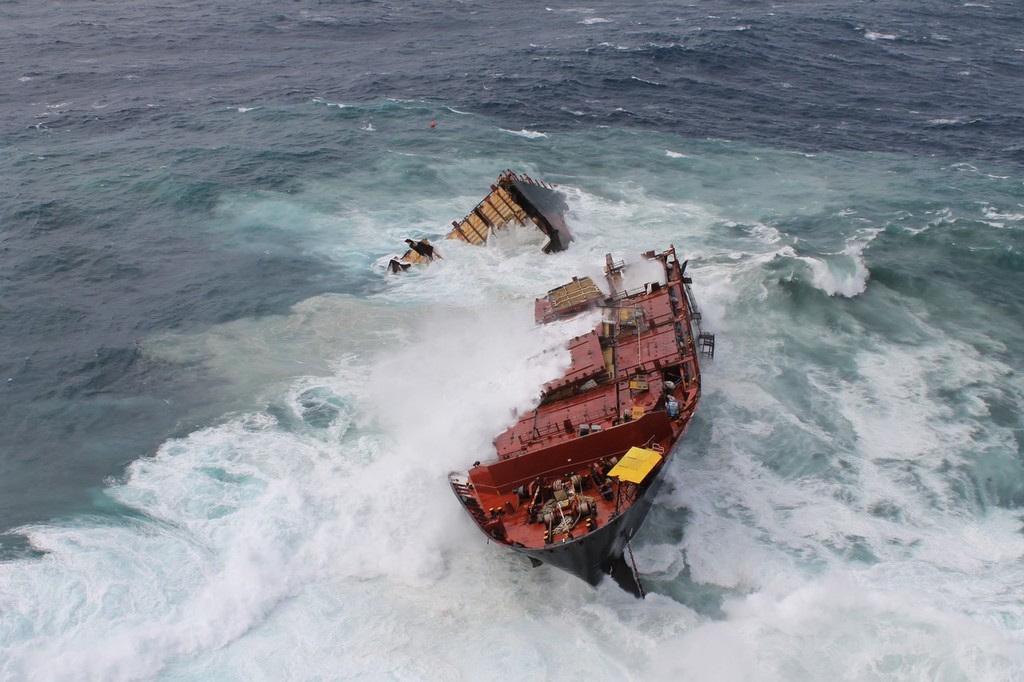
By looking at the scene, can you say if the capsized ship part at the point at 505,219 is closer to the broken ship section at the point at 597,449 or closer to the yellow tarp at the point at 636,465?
the broken ship section at the point at 597,449

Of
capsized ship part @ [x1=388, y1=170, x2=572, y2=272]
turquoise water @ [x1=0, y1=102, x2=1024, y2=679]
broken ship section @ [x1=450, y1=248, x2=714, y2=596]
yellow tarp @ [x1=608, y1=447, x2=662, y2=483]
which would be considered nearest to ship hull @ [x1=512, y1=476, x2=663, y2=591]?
broken ship section @ [x1=450, y1=248, x2=714, y2=596]

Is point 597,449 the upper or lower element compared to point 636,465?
lower

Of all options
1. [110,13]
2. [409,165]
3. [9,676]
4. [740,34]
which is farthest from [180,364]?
[110,13]

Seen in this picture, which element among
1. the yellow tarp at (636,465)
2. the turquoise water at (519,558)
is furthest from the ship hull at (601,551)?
the turquoise water at (519,558)

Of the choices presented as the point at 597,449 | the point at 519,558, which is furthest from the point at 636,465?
the point at 519,558

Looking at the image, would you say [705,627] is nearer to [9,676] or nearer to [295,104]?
[9,676]

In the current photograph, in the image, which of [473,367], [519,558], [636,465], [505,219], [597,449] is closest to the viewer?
[636,465]

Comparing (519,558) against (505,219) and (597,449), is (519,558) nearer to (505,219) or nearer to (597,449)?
(597,449)
